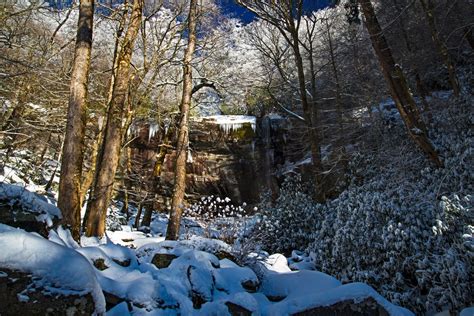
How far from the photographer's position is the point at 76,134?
405cm

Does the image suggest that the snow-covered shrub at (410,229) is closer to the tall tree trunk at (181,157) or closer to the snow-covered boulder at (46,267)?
the tall tree trunk at (181,157)

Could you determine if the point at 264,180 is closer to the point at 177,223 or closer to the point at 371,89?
the point at 371,89

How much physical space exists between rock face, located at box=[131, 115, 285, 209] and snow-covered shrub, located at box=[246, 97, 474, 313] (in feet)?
24.2

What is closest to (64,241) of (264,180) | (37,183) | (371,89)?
(37,183)

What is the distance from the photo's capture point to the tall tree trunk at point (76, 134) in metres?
3.87

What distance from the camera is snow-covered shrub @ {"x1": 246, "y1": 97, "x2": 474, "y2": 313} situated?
3.53 meters

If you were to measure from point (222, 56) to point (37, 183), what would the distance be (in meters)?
7.00

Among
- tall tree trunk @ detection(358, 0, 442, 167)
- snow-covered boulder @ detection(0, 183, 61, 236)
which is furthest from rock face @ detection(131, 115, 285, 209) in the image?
snow-covered boulder @ detection(0, 183, 61, 236)

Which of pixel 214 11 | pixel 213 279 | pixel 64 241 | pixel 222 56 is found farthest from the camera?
pixel 222 56

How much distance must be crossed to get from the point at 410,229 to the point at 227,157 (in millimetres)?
11253

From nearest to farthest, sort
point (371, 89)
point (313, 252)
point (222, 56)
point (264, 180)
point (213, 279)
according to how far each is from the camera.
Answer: point (213, 279) < point (313, 252) < point (222, 56) < point (371, 89) < point (264, 180)

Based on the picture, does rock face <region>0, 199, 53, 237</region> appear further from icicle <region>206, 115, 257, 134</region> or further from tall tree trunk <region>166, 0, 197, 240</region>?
icicle <region>206, 115, 257, 134</region>

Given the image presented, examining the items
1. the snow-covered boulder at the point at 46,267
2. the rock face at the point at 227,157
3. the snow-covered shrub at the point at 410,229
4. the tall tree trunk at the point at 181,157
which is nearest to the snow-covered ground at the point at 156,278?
the snow-covered boulder at the point at 46,267

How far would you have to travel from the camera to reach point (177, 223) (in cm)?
630
